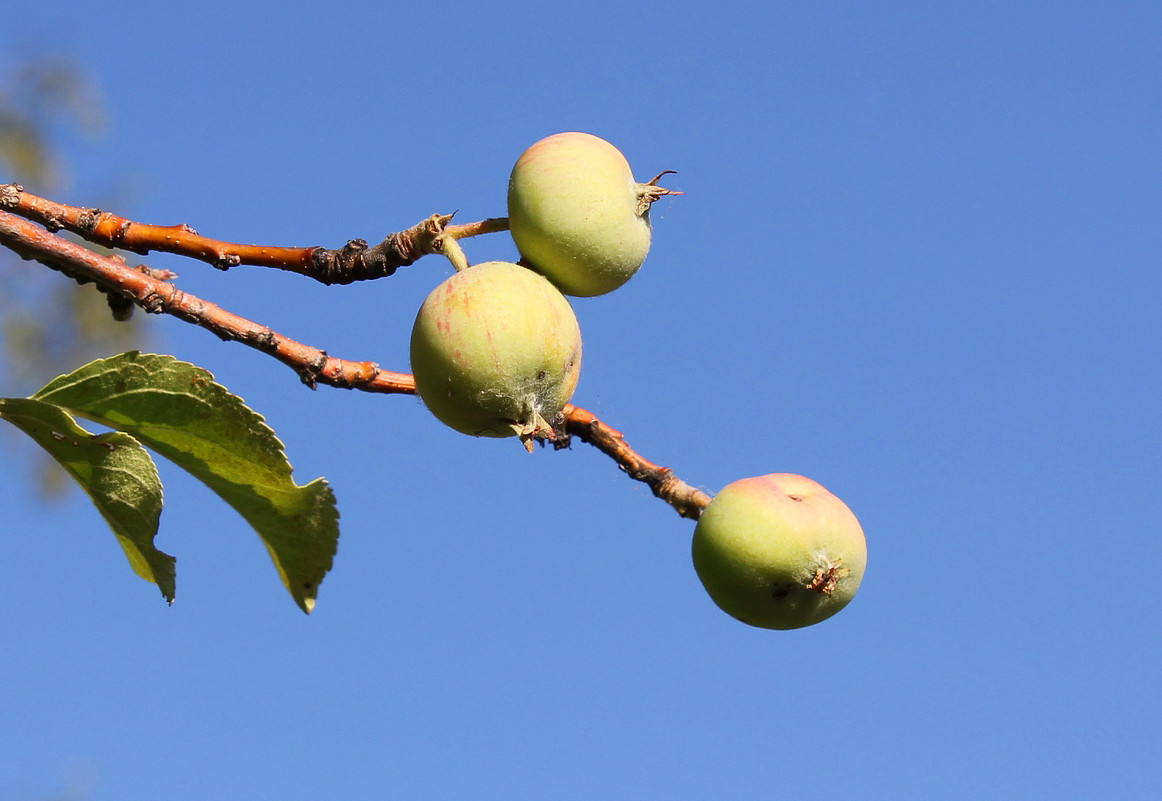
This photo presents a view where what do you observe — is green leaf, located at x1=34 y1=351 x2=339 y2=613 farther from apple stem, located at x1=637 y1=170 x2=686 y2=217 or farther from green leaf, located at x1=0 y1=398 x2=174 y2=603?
apple stem, located at x1=637 y1=170 x2=686 y2=217

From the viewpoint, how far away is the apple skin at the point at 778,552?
Answer: 1909mm

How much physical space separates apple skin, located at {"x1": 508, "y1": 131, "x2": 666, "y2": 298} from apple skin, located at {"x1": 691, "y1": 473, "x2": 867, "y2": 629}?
Answer: 0.42m

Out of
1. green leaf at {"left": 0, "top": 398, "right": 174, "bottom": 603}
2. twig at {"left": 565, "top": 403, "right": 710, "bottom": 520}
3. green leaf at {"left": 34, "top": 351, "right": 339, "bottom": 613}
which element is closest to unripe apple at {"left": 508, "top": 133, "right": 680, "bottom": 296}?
twig at {"left": 565, "top": 403, "right": 710, "bottom": 520}

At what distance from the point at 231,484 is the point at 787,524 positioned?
3.05 feet

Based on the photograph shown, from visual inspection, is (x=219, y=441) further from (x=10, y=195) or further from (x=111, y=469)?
(x=10, y=195)

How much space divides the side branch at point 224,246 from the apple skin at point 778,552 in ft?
2.00

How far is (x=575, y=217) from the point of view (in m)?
1.87

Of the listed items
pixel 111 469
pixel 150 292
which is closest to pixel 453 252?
pixel 150 292

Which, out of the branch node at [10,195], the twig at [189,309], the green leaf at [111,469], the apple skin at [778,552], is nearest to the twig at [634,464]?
the twig at [189,309]

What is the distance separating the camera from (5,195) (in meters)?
2.01

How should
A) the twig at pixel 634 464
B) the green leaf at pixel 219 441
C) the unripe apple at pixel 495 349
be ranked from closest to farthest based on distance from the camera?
1. the unripe apple at pixel 495 349
2. the green leaf at pixel 219 441
3. the twig at pixel 634 464

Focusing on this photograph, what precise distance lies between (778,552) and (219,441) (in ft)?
3.06

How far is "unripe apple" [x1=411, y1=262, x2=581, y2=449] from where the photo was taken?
5.46 feet

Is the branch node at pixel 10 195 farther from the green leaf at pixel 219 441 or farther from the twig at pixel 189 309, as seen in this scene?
the green leaf at pixel 219 441
